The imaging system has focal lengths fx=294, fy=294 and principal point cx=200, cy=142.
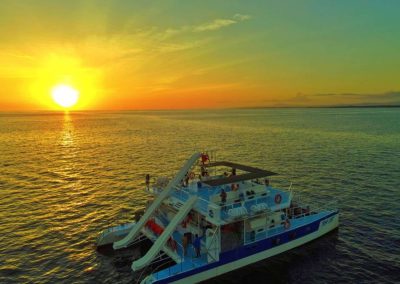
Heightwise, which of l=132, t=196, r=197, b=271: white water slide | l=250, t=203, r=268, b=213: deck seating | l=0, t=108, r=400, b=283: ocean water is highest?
l=250, t=203, r=268, b=213: deck seating

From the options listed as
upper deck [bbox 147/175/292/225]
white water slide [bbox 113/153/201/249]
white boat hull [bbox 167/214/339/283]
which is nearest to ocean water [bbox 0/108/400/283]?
white boat hull [bbox 167/214/339/283]

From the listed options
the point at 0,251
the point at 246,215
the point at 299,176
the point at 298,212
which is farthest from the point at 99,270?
the point at 299,176

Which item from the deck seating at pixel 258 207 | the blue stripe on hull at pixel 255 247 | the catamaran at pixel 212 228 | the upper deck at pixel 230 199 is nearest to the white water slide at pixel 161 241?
the catamaran at pixel 212 228

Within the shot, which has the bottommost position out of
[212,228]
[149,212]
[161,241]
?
[161,241]

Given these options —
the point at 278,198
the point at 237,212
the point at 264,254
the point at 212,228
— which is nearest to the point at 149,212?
the point at 212,228

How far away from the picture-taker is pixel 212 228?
70.8 ft

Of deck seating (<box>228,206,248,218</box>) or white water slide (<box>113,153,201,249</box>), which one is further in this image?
white water slide (<box>113,153,201,249</box>)

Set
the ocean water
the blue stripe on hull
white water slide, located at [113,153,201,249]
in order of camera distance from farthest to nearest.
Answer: white water slide, located at [113,153,201,249] → the ocean water → the blue stripe on hull

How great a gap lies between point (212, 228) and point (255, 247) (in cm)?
360

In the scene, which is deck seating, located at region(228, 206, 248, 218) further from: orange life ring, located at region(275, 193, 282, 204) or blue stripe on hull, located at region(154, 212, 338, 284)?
orange life ring, located at region(275, 193, 282, 204)

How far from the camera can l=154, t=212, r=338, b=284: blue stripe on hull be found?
19.2 meters

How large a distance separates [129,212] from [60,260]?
408 inches

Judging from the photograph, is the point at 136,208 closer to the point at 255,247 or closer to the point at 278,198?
the point at 255,247

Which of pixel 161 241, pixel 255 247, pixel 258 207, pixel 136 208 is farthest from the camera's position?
pixel 136 208
